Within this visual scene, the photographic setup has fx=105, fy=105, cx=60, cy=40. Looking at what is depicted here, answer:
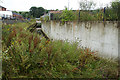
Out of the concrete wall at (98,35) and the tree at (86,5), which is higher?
the tree at (86,5)

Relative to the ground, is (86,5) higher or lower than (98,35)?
higher

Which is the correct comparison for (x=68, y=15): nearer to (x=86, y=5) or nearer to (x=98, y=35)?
(x=86, y=5)

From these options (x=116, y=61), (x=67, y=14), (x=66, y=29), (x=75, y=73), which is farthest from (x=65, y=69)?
(x=67, y=14)

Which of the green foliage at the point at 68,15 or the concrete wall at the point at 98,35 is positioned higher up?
the green foliage at the point at 68,15

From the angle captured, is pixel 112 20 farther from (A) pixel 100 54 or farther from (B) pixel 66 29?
(B) pixel 66 29

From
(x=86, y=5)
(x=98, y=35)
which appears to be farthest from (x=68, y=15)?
(x=98, y=35)

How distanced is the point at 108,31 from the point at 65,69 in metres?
2.57

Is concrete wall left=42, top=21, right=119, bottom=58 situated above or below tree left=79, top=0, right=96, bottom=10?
below

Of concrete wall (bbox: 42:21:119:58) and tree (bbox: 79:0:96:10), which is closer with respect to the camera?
concrete wall (bbox: 42:21:119:58)

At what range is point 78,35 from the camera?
19.9 feet

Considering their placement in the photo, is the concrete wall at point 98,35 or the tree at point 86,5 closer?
the concrete wall at point 98,35

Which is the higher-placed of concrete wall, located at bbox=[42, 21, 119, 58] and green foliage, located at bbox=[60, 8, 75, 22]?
green foliage, located at bbox=[60, 8, 75, 22]

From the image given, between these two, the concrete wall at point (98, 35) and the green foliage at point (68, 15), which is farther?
the green foliage at point (68, 15)

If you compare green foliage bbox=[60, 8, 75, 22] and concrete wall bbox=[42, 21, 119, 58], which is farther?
green foliage bbox=[60, 8, 75, 22]
